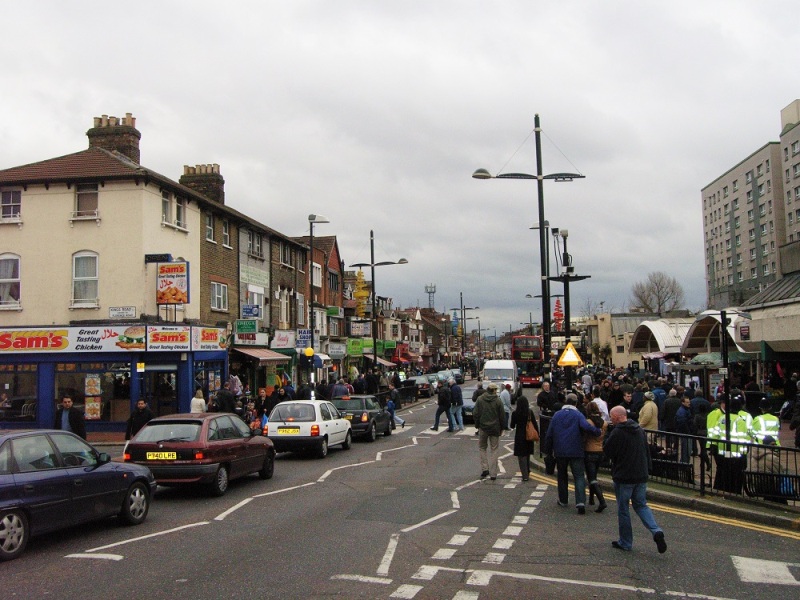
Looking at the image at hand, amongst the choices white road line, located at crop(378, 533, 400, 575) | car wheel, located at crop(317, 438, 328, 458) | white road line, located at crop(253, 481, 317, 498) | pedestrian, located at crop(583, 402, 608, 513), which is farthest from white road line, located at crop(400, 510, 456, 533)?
car wheel, located at crop(317, 438, 328, 458)

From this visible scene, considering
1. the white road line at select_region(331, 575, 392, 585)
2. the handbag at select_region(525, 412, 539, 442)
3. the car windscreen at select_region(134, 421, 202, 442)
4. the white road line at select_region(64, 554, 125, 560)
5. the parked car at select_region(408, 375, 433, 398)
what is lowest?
the parked car at select_region(408, 375, 433, 398)

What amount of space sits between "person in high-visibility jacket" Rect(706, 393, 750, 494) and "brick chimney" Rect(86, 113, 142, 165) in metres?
22.4

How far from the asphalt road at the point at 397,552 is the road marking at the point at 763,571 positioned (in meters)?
0.02

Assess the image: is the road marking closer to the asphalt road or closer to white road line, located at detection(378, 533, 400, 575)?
the asphalt road

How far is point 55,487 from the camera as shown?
28.4 feet

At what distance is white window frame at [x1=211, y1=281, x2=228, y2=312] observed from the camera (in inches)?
1173

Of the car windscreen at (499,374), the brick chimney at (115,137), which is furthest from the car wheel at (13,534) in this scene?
the car windscreen at (499,374)

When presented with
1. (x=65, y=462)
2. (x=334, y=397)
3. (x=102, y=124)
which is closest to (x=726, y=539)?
(x=65, y=462)

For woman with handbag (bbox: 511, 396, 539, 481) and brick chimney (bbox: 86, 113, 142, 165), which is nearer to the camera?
woman with handbag (bbox: 511, 396, 539, 481)

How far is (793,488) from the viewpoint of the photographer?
34.3 feet

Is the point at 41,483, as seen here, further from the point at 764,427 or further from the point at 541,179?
the point at 541,179

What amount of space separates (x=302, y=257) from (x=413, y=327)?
64.9 m

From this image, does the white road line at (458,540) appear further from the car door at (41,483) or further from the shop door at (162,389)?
the shop door at (162,389)

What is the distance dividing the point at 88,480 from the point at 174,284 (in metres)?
16.4
